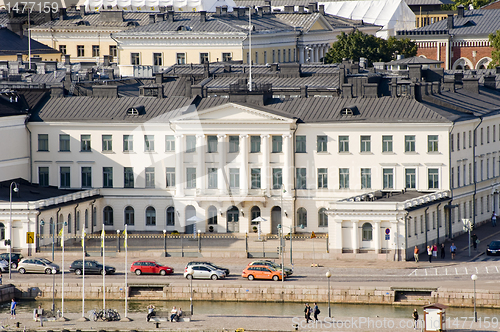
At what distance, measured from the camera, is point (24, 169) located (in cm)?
13100

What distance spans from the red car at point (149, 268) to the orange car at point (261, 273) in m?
6.62

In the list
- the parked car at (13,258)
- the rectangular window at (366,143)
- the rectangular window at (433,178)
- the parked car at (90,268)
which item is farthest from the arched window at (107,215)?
the rectangular window at (433,178)

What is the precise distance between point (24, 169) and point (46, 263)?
22.0 metres

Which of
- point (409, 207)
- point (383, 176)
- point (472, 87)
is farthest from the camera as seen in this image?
point (472, 87)

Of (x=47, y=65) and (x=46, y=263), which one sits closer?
(x=46, y=263)

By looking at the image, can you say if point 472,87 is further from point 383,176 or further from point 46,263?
point 46,263

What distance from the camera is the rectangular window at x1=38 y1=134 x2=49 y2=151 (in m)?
132

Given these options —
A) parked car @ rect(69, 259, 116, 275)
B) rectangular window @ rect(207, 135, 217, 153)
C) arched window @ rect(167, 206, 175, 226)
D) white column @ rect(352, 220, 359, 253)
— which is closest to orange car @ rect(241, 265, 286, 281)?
white column @ rect(352, 220, 359, 253)

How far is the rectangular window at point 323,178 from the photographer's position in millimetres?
127312

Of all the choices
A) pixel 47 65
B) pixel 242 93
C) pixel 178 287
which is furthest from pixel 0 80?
pixel 178 287

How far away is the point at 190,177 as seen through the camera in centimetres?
12912

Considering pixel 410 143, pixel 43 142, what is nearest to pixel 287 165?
pixel 410 143

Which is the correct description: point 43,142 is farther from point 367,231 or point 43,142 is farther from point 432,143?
point 432,143

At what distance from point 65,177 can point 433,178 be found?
3450cm
